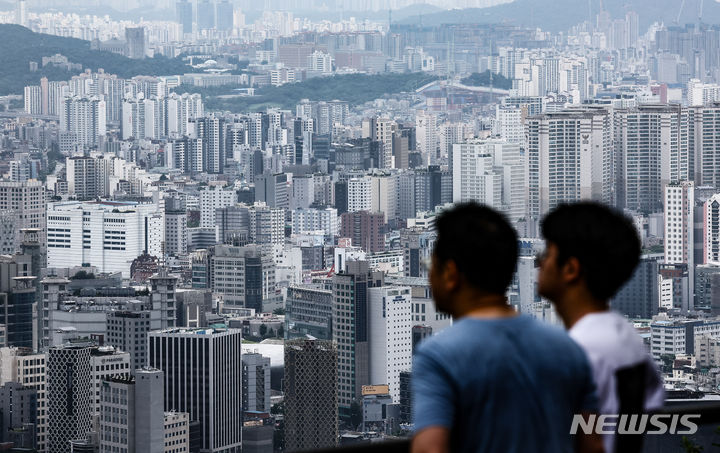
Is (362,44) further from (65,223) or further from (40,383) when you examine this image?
(40,383)

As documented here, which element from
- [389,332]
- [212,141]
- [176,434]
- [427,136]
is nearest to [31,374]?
[176,434]

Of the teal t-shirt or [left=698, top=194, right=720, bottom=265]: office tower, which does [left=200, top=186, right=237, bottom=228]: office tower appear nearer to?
[left=698, top=194, right=720, bottom=265]: office tower

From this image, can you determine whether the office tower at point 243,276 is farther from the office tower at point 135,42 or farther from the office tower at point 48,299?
the office tower at point 135,42

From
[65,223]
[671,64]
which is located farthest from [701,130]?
[65,223]

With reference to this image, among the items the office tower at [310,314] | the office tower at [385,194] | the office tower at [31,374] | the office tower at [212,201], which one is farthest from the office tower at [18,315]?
the office tower at [385,194]

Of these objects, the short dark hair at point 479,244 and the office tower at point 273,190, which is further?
the office tower at point 273,190

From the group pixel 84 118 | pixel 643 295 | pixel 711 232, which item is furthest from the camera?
pixel 84 118

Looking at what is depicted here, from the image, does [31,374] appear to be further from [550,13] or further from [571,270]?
[550,13]
